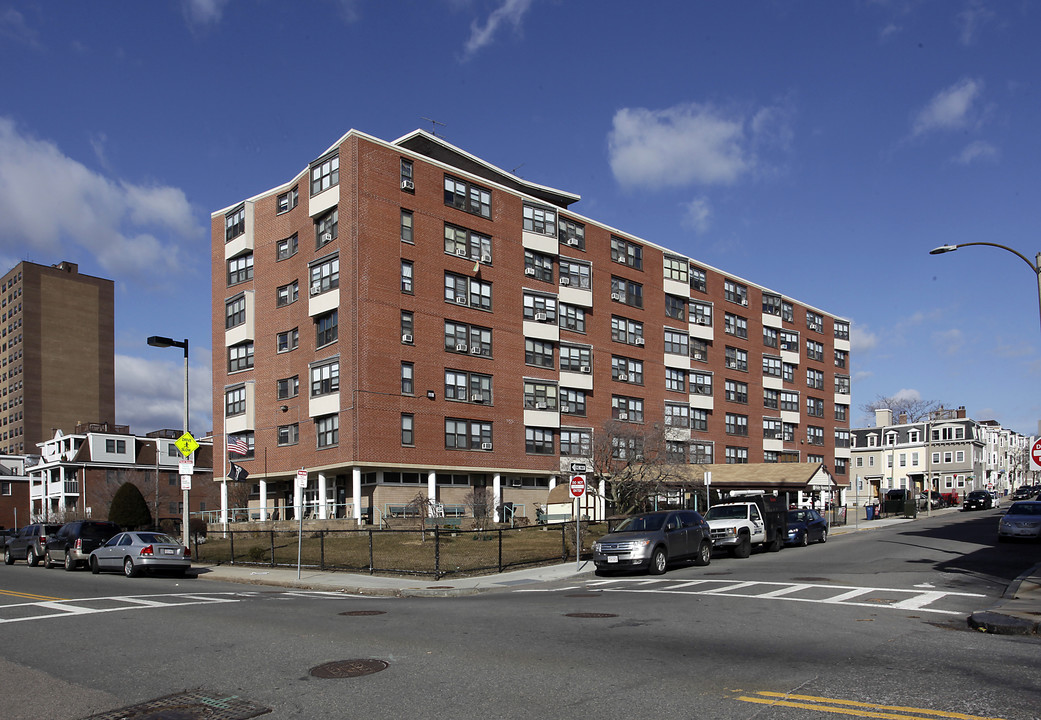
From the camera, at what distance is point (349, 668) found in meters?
9.34

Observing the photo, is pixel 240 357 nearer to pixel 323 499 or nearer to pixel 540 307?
pixel 323 499

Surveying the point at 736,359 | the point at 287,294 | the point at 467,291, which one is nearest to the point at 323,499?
the point at 287,294

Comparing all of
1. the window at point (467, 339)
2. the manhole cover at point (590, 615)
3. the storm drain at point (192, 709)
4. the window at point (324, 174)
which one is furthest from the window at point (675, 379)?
the storm drain at point (192, 709)

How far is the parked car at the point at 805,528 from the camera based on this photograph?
3325 centimetres

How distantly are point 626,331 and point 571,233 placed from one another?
8.47m

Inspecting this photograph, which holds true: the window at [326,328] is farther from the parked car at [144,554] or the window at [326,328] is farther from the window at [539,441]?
the parked car at [144,554]

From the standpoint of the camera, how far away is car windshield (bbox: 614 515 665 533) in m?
23.5

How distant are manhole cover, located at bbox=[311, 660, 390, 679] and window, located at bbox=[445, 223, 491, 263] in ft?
133

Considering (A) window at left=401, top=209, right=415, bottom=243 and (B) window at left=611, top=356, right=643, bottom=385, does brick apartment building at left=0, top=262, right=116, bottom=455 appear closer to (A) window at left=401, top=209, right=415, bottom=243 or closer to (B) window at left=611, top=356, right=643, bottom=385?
(B) window at left=611, top=356, right=643, bottom=385

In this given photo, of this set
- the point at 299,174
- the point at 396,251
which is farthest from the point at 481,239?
the point at 299,174

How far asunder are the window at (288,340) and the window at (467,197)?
38.1ft

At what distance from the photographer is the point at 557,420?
5434 cm

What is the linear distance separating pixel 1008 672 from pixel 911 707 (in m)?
2.09

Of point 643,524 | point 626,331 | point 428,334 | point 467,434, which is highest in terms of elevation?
point 626,331
